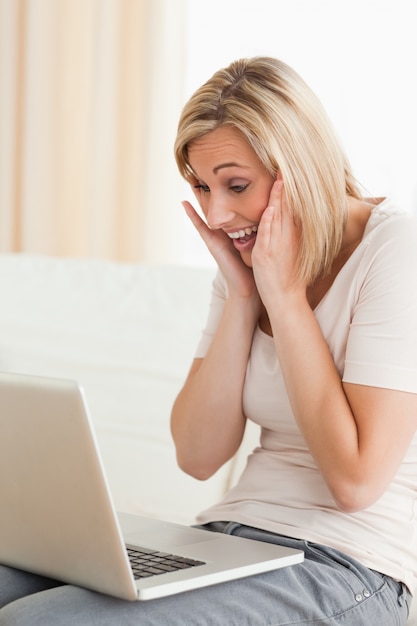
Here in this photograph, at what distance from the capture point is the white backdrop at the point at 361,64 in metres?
2.30

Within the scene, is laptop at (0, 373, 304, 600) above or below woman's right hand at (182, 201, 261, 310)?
below

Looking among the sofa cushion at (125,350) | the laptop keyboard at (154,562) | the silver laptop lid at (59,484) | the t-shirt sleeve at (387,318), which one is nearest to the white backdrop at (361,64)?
the sofa cushion at (125,350)

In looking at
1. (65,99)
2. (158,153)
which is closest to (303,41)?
(158,153)

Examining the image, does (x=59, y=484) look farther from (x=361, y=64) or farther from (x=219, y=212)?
(x=361, y=64)

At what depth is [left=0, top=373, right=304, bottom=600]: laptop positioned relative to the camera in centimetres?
94

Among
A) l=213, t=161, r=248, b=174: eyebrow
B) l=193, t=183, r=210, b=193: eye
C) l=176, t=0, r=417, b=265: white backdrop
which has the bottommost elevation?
l=193, t=183, r=210, b=193: eye

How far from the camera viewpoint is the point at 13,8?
122 inches

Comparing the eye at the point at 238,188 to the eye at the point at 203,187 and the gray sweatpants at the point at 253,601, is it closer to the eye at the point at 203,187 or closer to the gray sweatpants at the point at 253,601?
the eye at the point at 203,187

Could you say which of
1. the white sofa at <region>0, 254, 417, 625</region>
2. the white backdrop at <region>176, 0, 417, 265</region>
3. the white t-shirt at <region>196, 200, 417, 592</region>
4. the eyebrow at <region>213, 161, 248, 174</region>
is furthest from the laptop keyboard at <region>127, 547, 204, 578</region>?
the white backdrop at <region>176, 0, 417, 265</region>

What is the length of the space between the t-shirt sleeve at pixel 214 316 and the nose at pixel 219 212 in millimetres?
209

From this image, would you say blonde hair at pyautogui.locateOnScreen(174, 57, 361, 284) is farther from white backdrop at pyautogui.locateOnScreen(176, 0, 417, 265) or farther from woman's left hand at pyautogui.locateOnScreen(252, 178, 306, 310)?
white backdrop at pyautogui.locateOnScreen(176, 0, 417, 265)

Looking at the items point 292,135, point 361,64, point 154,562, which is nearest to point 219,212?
point 292,135

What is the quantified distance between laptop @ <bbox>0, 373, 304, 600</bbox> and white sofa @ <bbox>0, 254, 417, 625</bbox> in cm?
74

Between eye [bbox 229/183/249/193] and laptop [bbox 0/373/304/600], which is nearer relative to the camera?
laptop [bbox 0/373/304/600]
